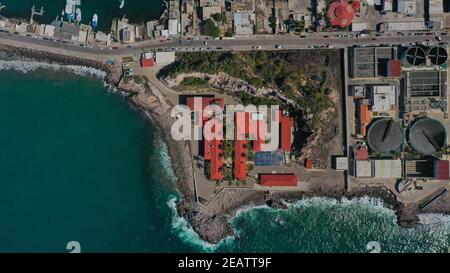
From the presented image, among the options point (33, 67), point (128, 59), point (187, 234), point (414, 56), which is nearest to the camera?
point (414, 56)

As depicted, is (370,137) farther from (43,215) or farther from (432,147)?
(43,215)

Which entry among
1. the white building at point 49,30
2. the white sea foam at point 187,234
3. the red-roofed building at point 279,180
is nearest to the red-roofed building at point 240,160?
the red-roofed building at point 279,180

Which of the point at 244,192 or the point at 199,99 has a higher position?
the point at 199,99

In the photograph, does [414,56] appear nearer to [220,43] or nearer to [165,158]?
[220,43]

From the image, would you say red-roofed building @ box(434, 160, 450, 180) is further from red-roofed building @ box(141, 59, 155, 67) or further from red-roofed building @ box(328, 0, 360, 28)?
red-roofed building @ box(141, 59, 155, 67)

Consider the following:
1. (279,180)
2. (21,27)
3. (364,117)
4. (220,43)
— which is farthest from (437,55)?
(21,27)
